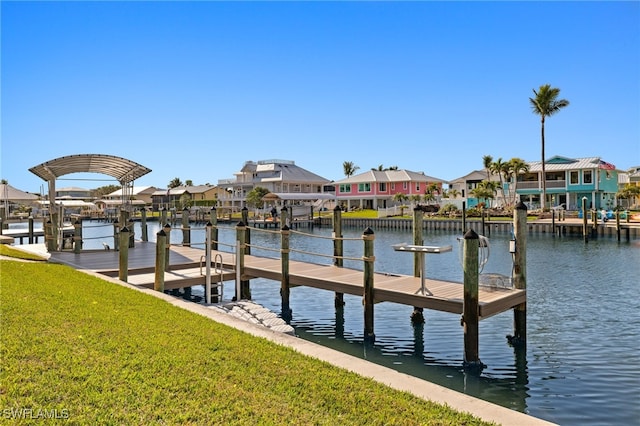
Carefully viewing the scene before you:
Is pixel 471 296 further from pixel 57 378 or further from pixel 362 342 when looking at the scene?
pixel 57 378

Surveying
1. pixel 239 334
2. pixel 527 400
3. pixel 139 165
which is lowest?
pixel 527 400

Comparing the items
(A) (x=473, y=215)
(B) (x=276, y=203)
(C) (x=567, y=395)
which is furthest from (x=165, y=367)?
(B) (x=276, y=203)

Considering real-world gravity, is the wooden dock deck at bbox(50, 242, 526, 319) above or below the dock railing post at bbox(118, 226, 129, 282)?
below

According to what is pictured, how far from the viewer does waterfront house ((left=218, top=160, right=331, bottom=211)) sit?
84.8 meters

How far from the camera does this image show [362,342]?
41.2 ft

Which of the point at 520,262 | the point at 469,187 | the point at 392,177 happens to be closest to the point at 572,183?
the point at 469,187

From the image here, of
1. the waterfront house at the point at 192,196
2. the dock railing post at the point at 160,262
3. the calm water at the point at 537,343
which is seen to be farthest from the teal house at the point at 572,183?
the waterfront house at the point at 192,196

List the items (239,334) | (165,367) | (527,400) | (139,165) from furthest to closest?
1. (139,165)
2. (527,400)
3. (239,334)
4. (165,367)

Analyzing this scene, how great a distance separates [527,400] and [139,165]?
17246mm

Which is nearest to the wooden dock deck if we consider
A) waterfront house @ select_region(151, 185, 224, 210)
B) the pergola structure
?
the pergola structure

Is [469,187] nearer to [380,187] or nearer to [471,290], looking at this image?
[380,187]

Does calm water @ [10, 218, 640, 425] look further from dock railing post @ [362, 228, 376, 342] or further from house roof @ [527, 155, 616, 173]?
house roof @ [527, 155, 616, 173]

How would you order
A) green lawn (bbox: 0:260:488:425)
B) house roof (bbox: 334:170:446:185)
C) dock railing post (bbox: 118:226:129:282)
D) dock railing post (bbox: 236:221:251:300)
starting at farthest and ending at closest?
house roof (bbox: 334:170:446:185)
dock railing post (bbox: 236:221:251:300)
dock railing post (bbox: 118:226:129:282)
green lawn (bbox: 0:260:488:425)

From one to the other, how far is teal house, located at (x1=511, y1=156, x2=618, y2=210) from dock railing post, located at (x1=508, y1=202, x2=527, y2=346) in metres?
54.1
